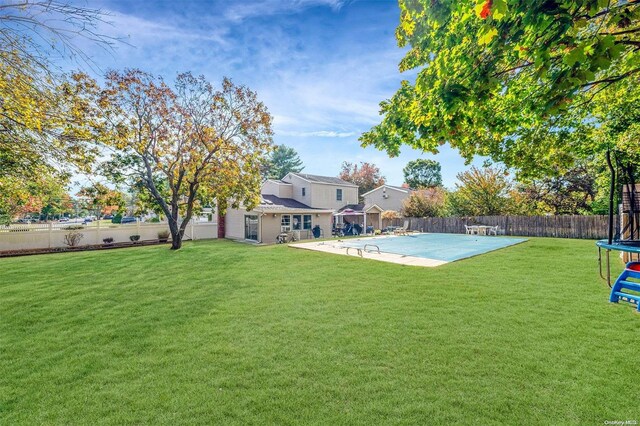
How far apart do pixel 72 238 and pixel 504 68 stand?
2151 cm

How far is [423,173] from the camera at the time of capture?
5112cm

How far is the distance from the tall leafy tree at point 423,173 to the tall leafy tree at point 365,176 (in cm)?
812

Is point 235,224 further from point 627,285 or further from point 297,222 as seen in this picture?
point 627,285

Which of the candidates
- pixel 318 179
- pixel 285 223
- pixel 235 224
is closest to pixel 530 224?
pixel 318 179

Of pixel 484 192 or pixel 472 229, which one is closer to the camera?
pixel 472 229

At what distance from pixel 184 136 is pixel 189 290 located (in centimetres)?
1037

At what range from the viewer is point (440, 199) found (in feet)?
96.5

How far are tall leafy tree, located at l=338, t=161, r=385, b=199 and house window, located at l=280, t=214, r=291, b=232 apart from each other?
85.3 feet

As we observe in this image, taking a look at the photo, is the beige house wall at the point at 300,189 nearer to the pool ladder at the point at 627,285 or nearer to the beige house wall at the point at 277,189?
the beige house wall at the point at 277,189

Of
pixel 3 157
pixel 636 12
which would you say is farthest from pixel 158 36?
pixel 636 12

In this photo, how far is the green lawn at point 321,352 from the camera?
2.84 m

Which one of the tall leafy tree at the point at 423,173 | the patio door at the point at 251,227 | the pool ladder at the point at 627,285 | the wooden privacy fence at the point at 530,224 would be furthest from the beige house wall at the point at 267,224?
the tall leafy tree at the point at 423,173

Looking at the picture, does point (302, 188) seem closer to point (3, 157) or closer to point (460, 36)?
point (3, 157)

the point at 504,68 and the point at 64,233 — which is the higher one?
the point at 504,68
